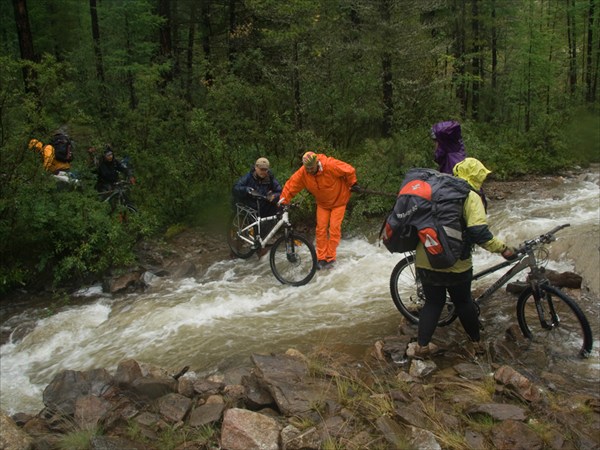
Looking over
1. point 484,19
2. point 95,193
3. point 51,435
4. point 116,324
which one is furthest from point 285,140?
point 484,19

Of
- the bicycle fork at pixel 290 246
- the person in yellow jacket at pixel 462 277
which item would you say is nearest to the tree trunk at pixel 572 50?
the bicycle fork at pixel 290 246

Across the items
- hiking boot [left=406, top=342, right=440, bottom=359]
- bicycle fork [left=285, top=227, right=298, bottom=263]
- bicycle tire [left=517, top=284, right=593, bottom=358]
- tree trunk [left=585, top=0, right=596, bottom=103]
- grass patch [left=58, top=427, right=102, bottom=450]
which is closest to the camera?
grass patch [left=58, top=427, right=102, bottom=450]

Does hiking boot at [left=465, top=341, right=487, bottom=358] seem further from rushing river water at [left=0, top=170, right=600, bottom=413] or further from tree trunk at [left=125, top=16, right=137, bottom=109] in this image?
tree trunk at [left=125, top=16, right=137, bottom=109]

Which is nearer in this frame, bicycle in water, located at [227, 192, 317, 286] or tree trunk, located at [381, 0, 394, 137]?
bicycle in water, located at [227, 192, 317, 286]

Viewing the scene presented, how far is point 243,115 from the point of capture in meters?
12.5

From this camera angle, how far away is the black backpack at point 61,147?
9.39 metres

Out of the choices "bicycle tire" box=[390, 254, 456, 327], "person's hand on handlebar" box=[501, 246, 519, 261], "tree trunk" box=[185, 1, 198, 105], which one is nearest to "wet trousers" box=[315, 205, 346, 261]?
"bicycle tire" box=[390, 254, 456, 327]

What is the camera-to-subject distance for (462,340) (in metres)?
5.40

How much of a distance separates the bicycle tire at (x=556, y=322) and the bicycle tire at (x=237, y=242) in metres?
5.18

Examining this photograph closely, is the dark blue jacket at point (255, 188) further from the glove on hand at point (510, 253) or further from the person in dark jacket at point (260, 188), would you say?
the glove on hand at point (510, 253)

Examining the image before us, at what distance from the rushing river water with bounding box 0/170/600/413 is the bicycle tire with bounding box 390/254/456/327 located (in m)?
0.32

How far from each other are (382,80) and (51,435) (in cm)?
1157

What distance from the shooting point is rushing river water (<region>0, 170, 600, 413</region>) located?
5.79m

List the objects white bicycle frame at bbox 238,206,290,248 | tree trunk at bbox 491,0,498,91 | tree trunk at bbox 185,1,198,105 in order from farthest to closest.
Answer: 1. tree trunk at bbox 491,0,498,91
2. tree trunk at bbox 185,1,198,105
3. white bicycle frame at bbox 238,206,290,248
